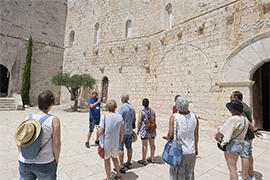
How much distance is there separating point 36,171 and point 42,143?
0.94 feet

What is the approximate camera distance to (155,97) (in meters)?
10.0

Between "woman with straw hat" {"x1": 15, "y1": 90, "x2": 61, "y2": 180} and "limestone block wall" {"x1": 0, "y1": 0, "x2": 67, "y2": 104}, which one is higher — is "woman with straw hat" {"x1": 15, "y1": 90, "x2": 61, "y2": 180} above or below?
below

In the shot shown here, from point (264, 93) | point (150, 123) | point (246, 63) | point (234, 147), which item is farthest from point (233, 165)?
point (264, 93)

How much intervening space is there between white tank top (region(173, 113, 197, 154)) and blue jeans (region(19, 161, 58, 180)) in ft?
5.15

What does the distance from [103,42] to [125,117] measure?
462 inches

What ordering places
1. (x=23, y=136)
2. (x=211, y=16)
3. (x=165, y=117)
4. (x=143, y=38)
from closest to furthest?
(x=23, y=136) < (x=211, y=16) < (x=165, y=117) < (x=143, y=38)

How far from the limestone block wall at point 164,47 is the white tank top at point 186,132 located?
533 cm

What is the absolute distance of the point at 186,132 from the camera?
2.06m

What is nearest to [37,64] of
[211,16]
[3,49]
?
[3,49]

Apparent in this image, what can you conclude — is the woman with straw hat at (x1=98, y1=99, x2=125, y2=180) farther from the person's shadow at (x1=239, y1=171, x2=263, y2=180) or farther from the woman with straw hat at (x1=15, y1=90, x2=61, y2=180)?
the person's shadow at (x1=239, y1=171, x2=263, y2=180)

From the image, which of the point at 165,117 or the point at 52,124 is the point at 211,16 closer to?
the point at 165,117

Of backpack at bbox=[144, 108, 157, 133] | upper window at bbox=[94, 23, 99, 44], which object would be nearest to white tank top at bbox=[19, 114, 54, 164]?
backpack at bbox=[144, 108, 157, 133]

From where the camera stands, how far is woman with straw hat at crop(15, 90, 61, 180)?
4.84 ft

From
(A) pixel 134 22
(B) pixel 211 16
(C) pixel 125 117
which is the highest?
(A) pixel 134 22
